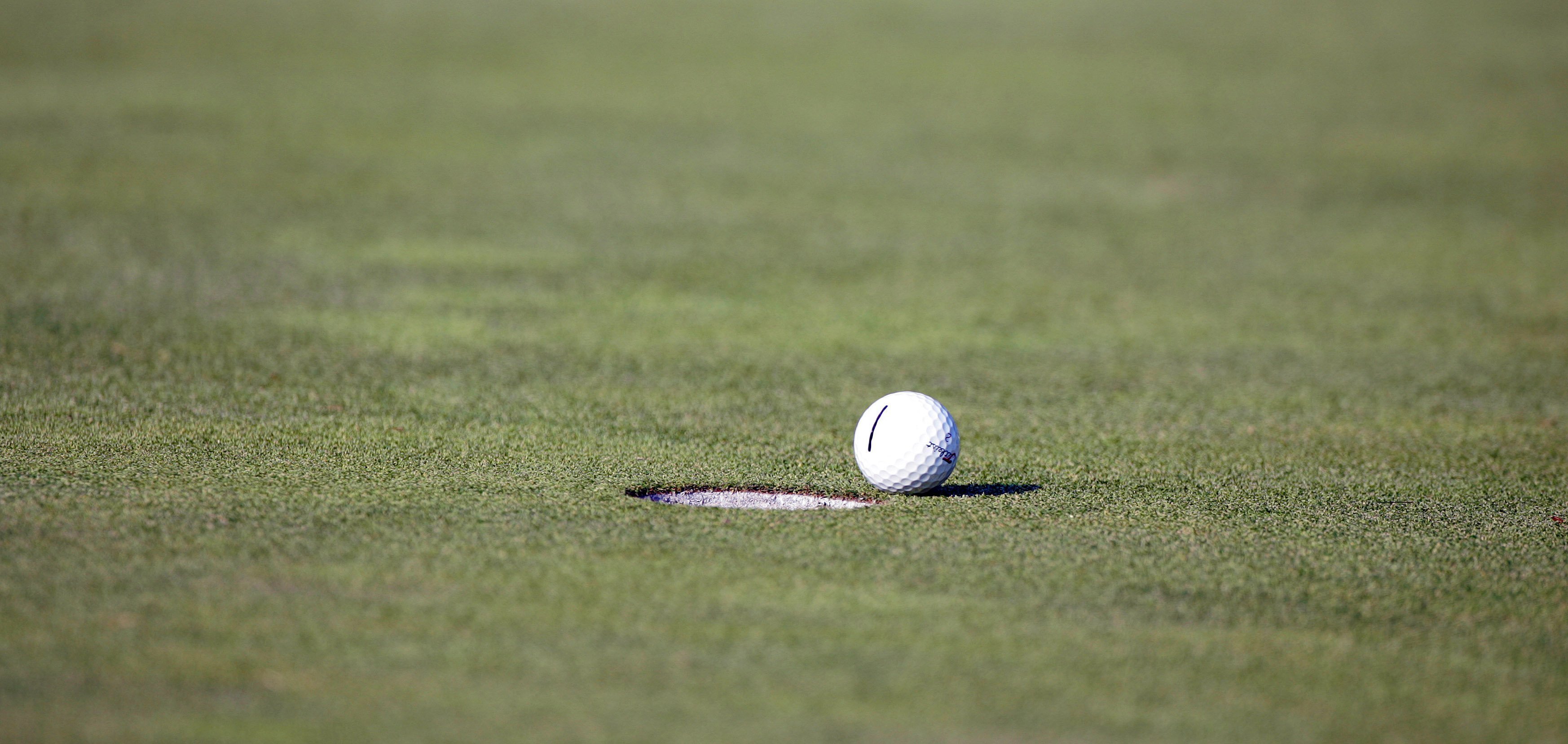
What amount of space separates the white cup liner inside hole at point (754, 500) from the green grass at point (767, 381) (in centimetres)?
17

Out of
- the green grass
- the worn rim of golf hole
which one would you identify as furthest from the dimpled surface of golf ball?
the green grass

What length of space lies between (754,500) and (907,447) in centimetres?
76

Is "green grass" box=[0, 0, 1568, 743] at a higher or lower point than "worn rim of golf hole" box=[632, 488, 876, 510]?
higher

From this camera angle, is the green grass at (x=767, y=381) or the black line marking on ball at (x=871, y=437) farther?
the black line marking on ball at (x=871, y=437)

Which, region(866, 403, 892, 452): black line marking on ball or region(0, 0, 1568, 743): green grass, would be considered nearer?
region(0, 0, 1568, 743): green grass

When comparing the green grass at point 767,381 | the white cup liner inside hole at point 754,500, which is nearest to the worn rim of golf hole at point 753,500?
the white cup liner inside hole at point 754,500

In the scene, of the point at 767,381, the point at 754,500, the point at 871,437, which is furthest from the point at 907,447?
the point at 767,381

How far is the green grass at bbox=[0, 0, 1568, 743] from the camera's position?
4.46 metres

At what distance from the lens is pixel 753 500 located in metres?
6.48

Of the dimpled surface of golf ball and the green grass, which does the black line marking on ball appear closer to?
the dimpled surface of golf ball

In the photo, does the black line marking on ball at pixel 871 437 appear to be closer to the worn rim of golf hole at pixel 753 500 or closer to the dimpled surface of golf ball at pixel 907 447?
the dimpled surface of golf ball at pixel 907 447

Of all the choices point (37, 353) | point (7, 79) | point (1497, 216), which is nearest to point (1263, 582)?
point (37, 353)

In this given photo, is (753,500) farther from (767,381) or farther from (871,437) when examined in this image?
(767,381)

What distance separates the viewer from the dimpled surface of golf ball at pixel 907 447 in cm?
636
